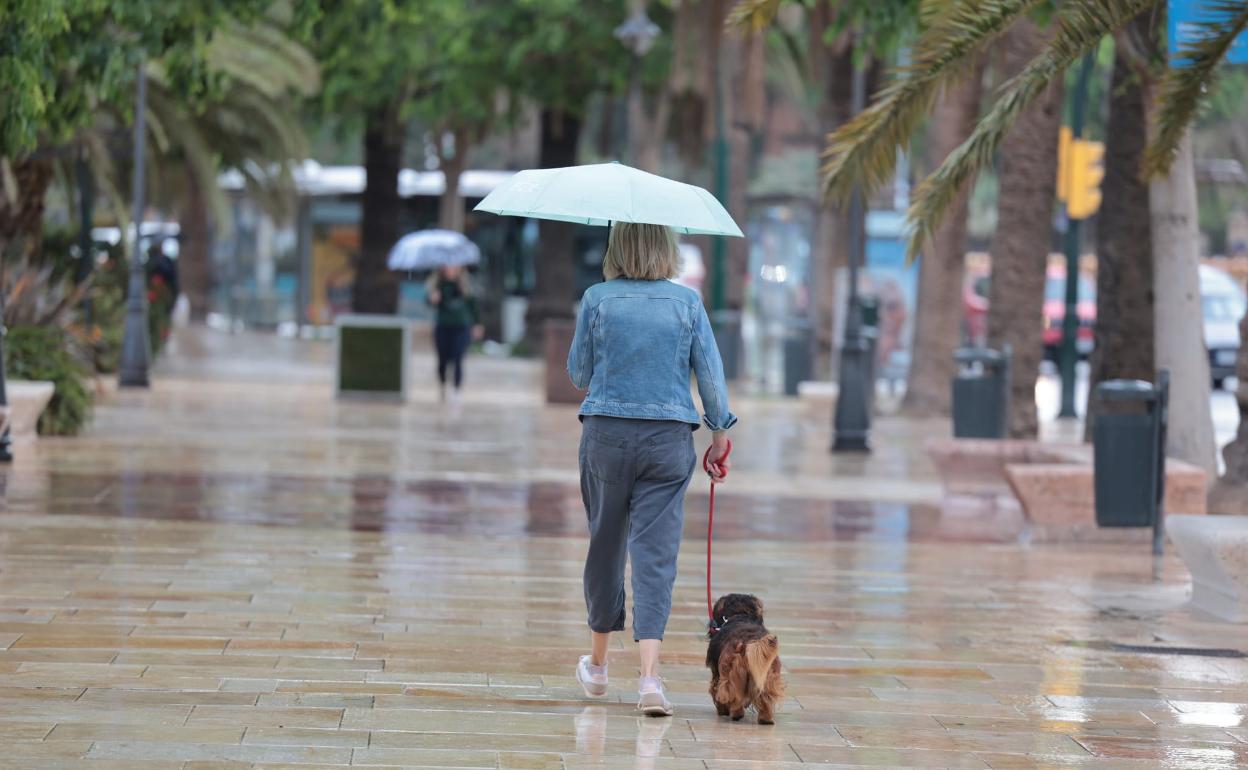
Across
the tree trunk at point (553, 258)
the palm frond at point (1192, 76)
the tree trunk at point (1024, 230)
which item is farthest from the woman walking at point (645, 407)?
the tree trunk at point (553, 258)

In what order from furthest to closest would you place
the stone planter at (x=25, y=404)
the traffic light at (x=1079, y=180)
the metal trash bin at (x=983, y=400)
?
the traffic light at (x=1079, y=180)
the stone planter at (x=25, y=404)
the metal trash bin at (x=983, y=400)

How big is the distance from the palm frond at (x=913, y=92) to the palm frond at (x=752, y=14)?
2.56 ft

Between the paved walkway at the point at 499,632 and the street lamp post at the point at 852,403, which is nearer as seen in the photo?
the paved walkway at the point at 499,632

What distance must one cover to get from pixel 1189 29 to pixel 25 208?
15.8m

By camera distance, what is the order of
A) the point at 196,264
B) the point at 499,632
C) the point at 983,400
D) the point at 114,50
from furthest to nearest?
the point at 196,264
the point at 983,400
the point at 114,50
the point at 499,632

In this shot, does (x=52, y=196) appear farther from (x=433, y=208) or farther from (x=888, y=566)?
(x=888, y=566)

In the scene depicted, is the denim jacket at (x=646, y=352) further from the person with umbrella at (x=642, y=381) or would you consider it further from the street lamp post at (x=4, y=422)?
the street lamp post at (x=4, y=422)

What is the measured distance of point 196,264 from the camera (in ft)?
149

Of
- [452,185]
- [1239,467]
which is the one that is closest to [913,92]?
[1239,467]

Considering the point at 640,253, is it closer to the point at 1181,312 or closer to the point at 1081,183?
the point at 1181,312

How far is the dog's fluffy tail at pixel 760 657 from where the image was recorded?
6316mm

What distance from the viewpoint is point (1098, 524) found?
11.1 metres

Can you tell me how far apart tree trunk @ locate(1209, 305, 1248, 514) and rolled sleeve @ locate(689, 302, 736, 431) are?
6.47 meters

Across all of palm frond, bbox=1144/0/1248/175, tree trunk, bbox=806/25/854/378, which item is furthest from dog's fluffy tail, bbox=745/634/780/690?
tree trunk, bbox=806/25/854/378
